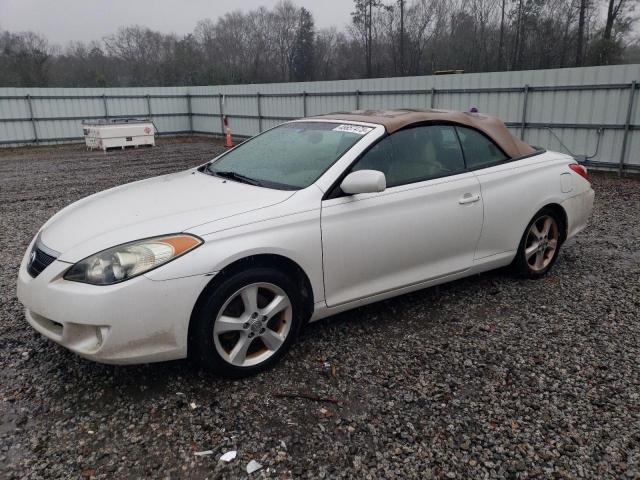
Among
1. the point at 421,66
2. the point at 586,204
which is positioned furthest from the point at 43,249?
the point at 421,66

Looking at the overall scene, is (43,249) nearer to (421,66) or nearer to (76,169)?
(76,169)

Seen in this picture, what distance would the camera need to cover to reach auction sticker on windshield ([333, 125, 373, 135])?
3623 millimetres

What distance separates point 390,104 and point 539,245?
11.0m

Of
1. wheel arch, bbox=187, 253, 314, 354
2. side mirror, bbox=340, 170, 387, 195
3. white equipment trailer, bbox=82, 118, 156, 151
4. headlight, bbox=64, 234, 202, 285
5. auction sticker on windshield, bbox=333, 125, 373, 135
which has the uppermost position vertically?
auction sticker on windshield, bbox=333, 125, 373, 135

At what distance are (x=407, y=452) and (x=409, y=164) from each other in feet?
6.68

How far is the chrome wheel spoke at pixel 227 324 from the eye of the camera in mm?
2838

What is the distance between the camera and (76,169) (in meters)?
13.4

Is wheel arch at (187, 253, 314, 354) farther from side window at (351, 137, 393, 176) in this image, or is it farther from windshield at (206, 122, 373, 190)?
side window at (351, 137, 393, 176)

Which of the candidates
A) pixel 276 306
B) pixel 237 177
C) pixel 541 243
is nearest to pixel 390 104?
pixel 541 243

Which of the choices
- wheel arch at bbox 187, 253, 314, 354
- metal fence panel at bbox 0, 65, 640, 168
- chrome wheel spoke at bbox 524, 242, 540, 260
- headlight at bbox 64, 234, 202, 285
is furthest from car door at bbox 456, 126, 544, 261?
metal fence panel at bbox 0, 65, 640, 168

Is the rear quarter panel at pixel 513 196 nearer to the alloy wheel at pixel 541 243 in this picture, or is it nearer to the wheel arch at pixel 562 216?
the wheel arch at pixel 562 216

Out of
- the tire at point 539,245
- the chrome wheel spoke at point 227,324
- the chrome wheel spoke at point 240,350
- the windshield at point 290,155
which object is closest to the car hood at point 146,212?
the windshield at point 290,155

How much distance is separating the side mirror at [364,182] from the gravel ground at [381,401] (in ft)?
3.50

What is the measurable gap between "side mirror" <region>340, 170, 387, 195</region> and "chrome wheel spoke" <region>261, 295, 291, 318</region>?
780mm
